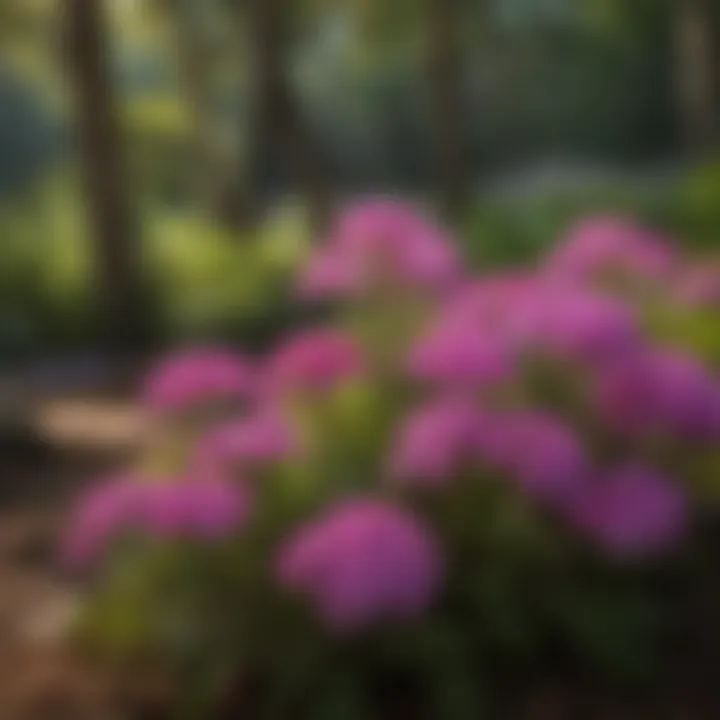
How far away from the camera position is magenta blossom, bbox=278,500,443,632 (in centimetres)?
107

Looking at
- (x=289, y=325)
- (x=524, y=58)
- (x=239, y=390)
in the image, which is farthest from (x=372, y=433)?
(x=524, y=58)

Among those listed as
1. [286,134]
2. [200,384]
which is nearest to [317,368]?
[200,384]

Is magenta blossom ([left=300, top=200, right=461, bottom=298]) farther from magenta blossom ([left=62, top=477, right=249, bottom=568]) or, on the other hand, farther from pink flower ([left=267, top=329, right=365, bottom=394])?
magenta blossom ([left=62, top=477, right=249, bottom=568])

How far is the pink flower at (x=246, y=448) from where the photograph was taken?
121cm

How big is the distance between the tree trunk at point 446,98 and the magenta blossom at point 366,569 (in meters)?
0.92

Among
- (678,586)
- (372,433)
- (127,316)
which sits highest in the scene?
(372,433)

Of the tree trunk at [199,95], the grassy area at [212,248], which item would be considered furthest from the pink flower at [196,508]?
the tree trunk at [199,95]

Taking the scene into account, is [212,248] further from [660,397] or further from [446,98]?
[660,397]

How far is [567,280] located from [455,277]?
0.10 meters

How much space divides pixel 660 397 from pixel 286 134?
0.93m

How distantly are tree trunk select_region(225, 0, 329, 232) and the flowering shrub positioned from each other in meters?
0.65

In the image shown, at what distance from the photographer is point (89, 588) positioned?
1341 mm

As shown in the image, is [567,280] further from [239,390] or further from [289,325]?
[289,325]

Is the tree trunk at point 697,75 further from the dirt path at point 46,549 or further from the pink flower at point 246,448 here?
the pink flower at point 246,448
